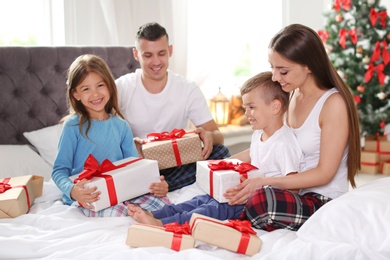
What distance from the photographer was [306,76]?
7.41ft

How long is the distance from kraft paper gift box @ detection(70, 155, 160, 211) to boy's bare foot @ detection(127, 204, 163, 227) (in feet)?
0.35

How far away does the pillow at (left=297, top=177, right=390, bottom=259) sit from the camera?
5.53 ft

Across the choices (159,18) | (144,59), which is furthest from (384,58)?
(144,59)

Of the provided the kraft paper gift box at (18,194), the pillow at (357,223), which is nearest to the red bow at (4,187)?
the kraft paper gift box at (18,194)

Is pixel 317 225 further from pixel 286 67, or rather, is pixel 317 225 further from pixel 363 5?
pixel 363 5

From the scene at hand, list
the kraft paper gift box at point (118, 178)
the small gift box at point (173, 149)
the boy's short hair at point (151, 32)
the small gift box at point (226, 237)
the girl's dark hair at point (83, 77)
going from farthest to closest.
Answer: the boy's short hair at point (151, 32) < the small gift box at point (173, 149) < the girl's dark hair at point (83, 77) < the kraft paper gift box at point (118, 178) < the small gift box at point (226, 237)

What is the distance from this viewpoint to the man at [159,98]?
296 centimetres

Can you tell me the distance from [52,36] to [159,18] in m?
0.97

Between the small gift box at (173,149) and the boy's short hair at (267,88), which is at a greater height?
the boy's short hair at (267,88)

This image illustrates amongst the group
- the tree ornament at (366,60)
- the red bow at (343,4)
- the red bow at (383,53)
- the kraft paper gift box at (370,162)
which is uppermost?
the red bow at (343,4)

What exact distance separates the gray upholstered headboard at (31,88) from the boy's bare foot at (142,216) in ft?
4.38

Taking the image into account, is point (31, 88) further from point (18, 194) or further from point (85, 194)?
point (85, 194)

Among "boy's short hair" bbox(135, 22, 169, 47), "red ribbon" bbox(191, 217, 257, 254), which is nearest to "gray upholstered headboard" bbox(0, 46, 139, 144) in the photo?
"boy's short hair" bbox(135, 22, 169, 47)

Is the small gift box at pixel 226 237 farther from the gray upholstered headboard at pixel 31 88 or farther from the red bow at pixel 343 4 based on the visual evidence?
the red bow at pixel 343 4
